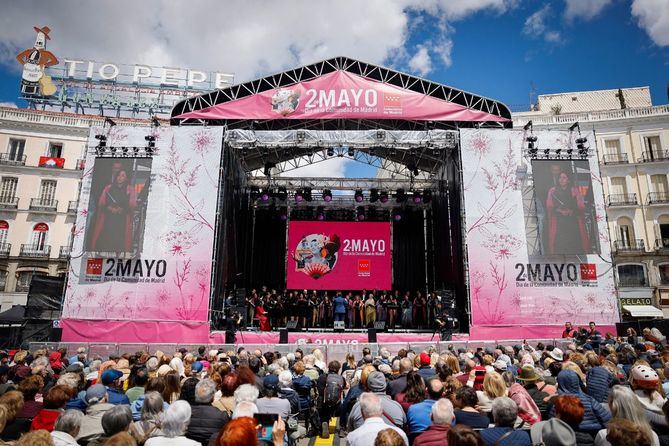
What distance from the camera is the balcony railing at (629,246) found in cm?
2450

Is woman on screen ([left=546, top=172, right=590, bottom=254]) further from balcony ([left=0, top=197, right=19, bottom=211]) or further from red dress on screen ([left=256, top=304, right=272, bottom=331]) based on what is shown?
balcony ([left=0, top=197, right=19, bottom=211])

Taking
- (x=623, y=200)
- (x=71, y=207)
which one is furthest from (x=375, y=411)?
(x=71, y=207)

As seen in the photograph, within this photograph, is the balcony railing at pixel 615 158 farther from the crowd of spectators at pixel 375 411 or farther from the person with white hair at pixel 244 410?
the person with white hair at pixel 244 410

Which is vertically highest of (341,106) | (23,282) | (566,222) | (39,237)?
(341,106)

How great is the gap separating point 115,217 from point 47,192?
17431mm

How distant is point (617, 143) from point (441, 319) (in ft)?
68.4

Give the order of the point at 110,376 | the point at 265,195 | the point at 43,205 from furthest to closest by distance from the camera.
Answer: the point at 43,205 < the point at 265,195 < the point at 110,376

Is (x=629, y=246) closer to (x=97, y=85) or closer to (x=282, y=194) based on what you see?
(x=282, y=194)

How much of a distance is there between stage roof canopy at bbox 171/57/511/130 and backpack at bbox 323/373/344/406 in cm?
1049

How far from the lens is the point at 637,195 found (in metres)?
25.3

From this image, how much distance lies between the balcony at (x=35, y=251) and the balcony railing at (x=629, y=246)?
3361 cm

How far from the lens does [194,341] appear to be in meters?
12.4

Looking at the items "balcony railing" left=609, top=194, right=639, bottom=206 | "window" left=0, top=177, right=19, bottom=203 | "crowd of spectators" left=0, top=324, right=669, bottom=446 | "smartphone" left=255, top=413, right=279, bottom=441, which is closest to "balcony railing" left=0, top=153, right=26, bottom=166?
"window" left=0, top=177, right=19, bottom=203

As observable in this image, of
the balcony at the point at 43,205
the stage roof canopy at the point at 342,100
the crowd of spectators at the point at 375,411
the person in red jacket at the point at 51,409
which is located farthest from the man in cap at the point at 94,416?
the balcony at the point at 43,205
